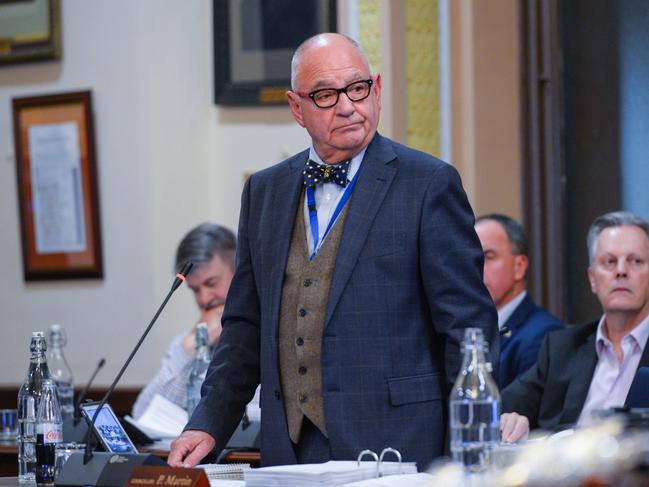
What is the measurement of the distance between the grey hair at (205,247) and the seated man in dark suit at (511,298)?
3.34ft

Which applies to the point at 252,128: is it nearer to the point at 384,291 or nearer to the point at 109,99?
the point at 109,99

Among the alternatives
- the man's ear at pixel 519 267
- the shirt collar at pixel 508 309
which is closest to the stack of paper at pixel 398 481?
the shirt collar at pixel 508 309

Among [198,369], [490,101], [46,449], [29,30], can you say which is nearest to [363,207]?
[46,449]

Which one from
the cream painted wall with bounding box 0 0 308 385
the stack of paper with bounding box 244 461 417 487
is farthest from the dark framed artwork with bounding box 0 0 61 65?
the stack of paper with bounding box 244 461 417 487

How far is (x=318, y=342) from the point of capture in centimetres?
271

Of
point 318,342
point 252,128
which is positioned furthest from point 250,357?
point 252,128

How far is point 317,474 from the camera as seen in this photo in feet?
7.24

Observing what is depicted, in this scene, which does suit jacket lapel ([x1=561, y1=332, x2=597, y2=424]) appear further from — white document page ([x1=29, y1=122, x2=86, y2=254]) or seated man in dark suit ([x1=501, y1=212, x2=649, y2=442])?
Answer: white document page ([x1=29, y1=122, x2=86, y2=254])

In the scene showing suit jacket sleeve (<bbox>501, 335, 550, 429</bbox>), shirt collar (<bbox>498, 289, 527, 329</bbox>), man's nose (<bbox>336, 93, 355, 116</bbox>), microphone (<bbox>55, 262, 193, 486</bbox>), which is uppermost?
man's nose (<bbox>336, 93, 355, 116</bbox>)

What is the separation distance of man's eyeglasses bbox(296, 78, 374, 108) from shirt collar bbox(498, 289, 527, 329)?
206 centimetres

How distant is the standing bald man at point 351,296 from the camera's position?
2.66m

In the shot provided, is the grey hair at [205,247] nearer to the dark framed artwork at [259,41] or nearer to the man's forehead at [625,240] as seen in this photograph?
the dark framed artwork at [259,41]

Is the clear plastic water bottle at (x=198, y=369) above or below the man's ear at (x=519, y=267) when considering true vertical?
below

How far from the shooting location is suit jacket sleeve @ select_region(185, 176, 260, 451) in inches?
111
